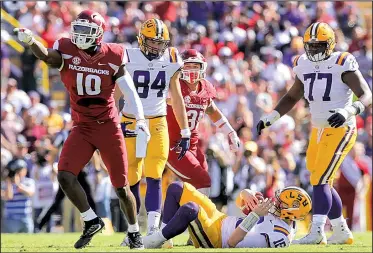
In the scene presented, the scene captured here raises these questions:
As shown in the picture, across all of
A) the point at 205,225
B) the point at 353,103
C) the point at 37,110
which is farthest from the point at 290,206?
the point at 37,110

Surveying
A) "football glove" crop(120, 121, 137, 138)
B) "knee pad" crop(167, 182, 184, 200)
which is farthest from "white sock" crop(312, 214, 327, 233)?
"football glove" crop(120, 121, 137, 138)

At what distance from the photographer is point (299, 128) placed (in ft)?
57.6

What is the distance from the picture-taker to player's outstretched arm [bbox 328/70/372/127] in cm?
984

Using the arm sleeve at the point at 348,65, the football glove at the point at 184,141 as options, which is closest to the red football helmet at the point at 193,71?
the football glove at the point at 184,141

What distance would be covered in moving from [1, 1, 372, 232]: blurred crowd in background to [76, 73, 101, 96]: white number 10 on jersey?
14.9 feet

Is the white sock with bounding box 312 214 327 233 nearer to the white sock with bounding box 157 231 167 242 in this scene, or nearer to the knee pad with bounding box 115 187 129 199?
the white sock with bounding box 157 231 167 242

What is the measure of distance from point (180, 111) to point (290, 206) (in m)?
1.58

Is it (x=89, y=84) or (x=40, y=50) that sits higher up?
(x=40, y=50)

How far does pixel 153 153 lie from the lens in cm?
1020

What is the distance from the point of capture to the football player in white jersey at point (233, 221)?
353 inches

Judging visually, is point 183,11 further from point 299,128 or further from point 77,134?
point 77,134

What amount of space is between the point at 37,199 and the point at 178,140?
14.0 ft

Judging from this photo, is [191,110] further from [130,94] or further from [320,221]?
[130,94]

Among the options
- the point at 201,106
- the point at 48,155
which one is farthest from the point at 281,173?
the point at 201,106
